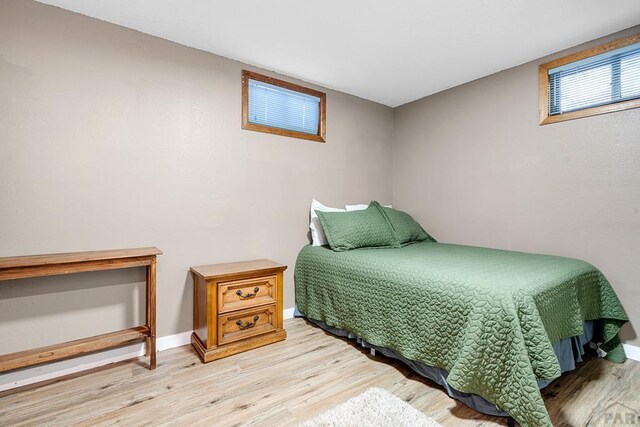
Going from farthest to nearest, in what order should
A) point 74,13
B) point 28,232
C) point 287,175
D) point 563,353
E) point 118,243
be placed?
point 287,175 → point 118,243 → point 74,13 → point 28,232 → point 563,353

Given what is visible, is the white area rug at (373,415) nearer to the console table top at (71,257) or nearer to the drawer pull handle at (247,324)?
the drawer pull handle at (247,324)

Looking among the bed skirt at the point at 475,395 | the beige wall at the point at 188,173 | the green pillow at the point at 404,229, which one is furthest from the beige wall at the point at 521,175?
the bed skirt at the point at 475,395

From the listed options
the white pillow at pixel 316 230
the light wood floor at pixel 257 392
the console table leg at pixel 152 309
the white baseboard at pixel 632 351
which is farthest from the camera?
the white pillow at pixel 316 230

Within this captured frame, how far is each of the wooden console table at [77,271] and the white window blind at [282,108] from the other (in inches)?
59.9

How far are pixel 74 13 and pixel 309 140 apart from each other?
195cm

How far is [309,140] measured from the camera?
10.1ft

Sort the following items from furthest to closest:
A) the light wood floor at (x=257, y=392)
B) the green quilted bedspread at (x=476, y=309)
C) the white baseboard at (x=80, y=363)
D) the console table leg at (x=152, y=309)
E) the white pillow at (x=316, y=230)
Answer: the white pillow at (x=316, y=230) < the console table leg at (x=152, y=309) < the white baseboard at (x=80, y=363) < the light wood floor at (x=257, y=392) < the green quilted bedspread at (x=476, y=309)

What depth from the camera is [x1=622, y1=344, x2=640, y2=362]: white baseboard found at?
2.10 m

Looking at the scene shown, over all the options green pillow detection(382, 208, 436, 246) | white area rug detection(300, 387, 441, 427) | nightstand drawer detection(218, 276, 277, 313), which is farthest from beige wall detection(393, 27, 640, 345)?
nightstand drawer detection(218, 276, 277, 313)

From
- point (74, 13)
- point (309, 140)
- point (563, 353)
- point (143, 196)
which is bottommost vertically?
point (563, 353)

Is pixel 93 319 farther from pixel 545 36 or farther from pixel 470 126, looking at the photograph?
pixel 545 36

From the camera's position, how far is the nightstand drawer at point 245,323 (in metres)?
2.19

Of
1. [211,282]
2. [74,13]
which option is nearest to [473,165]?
[211,282]

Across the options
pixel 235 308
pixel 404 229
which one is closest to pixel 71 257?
pixel 235 308
